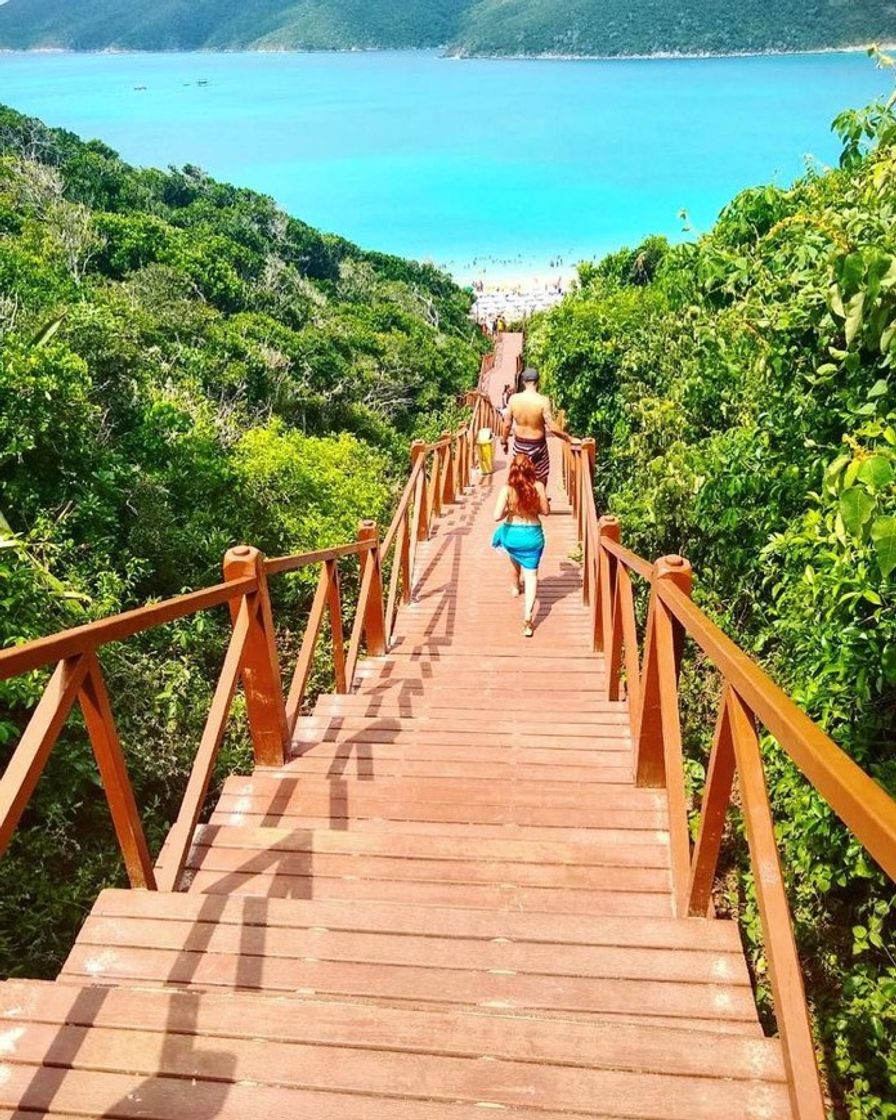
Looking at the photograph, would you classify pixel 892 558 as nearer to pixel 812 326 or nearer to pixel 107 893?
pixel 107 893

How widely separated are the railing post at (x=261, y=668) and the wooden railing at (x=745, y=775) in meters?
1.47

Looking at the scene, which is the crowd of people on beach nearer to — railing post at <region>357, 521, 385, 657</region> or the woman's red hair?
the woman's red hair

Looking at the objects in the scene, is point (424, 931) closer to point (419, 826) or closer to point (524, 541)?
point (419, 826)

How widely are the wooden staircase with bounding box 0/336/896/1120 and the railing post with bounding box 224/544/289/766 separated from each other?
0.04ft

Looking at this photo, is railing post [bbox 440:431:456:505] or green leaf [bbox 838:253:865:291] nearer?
green leaf [bbox 838:253:865:291]

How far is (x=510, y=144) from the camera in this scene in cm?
14638

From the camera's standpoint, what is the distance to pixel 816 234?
376 cm

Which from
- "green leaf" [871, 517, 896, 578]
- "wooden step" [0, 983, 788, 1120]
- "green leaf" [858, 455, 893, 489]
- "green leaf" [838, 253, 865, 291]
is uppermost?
"green leaf" [838, 253, 865, 291]

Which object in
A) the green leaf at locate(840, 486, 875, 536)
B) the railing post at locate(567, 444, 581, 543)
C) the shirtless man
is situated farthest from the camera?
the railing post at locate(567, 444, 581, 543)

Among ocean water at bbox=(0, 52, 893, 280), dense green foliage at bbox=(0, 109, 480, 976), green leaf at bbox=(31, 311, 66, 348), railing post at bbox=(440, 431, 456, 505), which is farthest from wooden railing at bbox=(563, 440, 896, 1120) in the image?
ocean water at bbox=(0, 52, 893, 280)

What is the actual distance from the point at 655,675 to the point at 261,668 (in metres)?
1.54

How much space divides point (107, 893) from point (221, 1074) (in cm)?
80

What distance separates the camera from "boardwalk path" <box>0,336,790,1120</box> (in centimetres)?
161

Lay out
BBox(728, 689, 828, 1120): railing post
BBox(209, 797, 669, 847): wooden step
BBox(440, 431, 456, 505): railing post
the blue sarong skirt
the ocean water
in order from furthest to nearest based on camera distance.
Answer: the ocean water < BBox(440, 431, 456, 505): railing post < the blue sarong skirt < BBox(209, 797, 669, 847): wooden step < BBox(728, 689, 828, 1120): railing post
